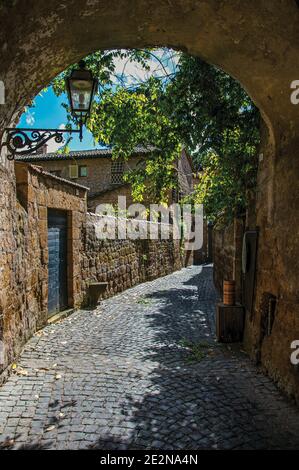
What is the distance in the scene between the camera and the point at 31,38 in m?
2.66

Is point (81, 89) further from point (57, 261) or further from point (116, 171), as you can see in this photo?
point (116, 171)

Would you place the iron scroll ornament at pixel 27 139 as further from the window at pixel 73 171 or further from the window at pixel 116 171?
the window at pixel 73 171

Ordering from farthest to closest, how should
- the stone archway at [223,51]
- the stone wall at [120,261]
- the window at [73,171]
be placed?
the window at [73,171] < the stone wall at [120,261] < the stone archway at [223,51]

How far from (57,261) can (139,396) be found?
4087mm

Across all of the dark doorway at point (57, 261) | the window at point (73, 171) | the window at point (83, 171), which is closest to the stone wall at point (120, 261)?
the dark doorway at point (57, 261)

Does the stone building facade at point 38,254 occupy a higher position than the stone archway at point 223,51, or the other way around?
the stone archway at point 223,51

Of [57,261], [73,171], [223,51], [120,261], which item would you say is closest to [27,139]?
[223,51]

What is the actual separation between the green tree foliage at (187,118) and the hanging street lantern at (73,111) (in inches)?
48.9

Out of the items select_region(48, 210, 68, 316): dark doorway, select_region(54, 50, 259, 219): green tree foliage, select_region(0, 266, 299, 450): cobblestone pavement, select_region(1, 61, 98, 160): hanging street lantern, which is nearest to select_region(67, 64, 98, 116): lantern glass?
select_region(1, 61, 98, 160): hanging street lantern

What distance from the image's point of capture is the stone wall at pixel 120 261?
8.29m

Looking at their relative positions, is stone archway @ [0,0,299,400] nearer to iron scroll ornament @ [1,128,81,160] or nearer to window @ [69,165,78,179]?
iron scroll ornament @ [1,128,81,160]

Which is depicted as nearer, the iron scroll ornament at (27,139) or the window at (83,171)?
the iron scroll ornament at (27,139)

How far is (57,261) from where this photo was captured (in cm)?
698
